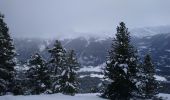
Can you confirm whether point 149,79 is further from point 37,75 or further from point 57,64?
point 37,75

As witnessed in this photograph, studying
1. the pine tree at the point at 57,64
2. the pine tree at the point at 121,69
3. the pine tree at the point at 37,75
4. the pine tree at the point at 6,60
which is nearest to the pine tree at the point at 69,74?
the pine tree at the point at 57,64

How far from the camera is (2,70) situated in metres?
41.4

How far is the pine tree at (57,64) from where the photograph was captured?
53156 millimetres

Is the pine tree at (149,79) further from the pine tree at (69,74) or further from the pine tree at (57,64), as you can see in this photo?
the pine tree at (57,64)

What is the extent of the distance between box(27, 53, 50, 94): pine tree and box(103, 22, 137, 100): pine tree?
1439cm

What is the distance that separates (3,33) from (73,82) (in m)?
17.4

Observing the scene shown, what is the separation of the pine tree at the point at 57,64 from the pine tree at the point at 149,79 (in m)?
14.3

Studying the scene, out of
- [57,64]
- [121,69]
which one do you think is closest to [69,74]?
[57,64]

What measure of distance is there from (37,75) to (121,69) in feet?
56.7

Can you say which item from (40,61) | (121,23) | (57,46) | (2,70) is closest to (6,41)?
(2,70)

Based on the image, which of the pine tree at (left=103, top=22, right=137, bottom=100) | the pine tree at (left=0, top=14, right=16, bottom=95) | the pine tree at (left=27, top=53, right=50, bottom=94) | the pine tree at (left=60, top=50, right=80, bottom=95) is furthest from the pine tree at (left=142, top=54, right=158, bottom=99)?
the pine tree at (left=0, top=14, right=16, bottom=95)

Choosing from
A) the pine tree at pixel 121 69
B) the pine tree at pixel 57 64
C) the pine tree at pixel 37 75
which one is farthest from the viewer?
the pine tree at pixel 57 64

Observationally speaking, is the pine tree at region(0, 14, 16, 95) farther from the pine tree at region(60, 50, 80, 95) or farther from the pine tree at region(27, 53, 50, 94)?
the pine tree at region(60, 50, 80, 95)

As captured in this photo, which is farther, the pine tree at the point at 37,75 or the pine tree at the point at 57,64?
the pine tree at the point at 57,64
